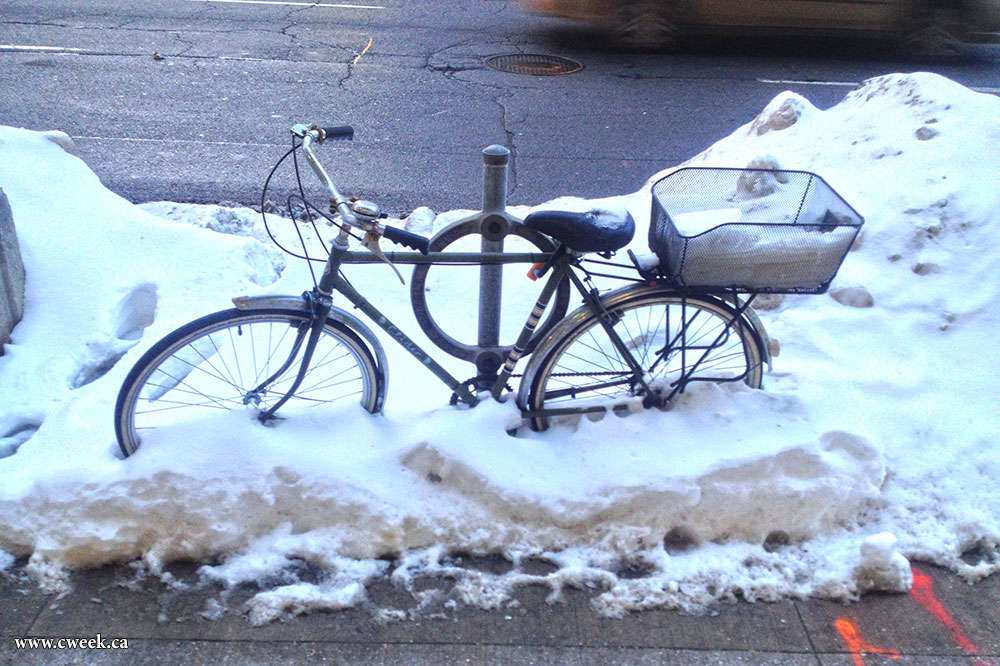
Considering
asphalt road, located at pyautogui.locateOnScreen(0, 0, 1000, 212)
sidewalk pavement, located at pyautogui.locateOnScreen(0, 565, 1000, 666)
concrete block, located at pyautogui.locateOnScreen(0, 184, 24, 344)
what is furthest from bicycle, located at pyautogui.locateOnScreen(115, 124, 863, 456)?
asphalt road, located at pyautogui.locateOnScreen(0, 0, 1000, 212)

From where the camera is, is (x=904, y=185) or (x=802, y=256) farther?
(x=904, y=185)

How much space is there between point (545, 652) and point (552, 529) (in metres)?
0.47

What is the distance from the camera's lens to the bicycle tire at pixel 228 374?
2816mm

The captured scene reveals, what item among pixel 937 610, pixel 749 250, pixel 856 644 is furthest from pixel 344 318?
pixel 937 610

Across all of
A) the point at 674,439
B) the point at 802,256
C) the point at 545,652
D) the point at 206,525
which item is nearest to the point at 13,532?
the point at 206,525

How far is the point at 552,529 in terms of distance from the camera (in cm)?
291

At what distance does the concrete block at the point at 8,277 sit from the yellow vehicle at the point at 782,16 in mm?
8177

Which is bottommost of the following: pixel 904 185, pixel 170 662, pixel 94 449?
pixel 170 662

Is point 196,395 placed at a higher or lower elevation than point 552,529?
higher

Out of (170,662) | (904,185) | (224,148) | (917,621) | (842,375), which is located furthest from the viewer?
(224,148)

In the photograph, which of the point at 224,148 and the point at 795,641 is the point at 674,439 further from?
the point at 224,148

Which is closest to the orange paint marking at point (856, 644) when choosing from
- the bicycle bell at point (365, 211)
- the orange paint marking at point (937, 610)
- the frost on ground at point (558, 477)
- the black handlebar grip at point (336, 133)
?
the frost on ground at point (558, 477)

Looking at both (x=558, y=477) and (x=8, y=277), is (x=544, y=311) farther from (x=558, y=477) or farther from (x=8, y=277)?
(x=8, y=277)

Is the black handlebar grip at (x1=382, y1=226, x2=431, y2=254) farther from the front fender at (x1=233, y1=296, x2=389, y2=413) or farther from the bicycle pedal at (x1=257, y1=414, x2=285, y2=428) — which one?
the bicycle pedal at (x1=257, y1=414, x2=285, y2=428)
